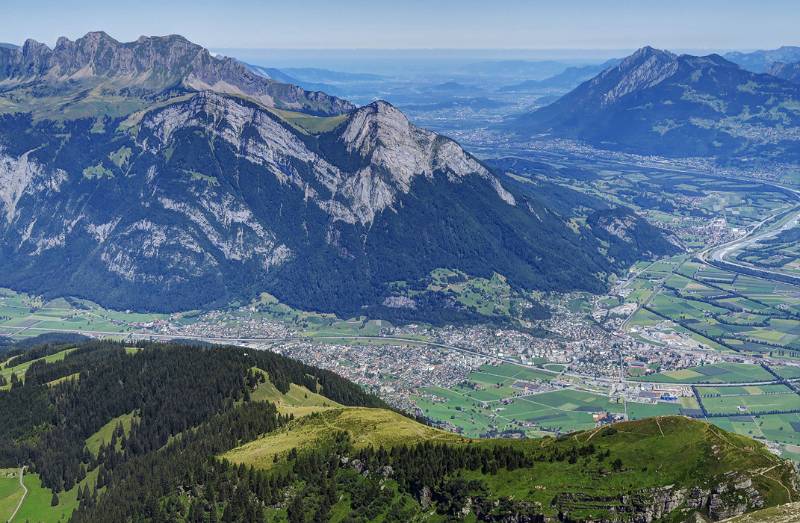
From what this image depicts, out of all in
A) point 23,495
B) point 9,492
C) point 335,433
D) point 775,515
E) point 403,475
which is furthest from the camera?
point 9,492

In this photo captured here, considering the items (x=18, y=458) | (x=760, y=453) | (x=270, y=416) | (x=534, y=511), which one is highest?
(x=760, y=453)

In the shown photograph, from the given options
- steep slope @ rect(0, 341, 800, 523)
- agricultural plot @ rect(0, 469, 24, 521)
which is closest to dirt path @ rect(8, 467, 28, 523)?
agricultural plot @ rect(0, 469, 24, 521)

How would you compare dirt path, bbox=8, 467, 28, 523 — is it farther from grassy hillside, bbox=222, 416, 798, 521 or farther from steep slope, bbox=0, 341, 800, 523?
grassy hillside, bbox=222, 416, 798, 521

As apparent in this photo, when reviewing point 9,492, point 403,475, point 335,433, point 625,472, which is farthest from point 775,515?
point 9,492

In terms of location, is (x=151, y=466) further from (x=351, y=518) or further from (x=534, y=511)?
(x=534, y=511)

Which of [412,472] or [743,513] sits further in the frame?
[412,472]

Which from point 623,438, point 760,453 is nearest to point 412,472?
point 623,438

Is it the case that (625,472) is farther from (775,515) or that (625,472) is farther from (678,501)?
(775,515)

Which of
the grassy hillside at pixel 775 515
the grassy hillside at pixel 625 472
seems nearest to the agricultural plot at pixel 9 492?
the grassy hillside at pixel 625 472

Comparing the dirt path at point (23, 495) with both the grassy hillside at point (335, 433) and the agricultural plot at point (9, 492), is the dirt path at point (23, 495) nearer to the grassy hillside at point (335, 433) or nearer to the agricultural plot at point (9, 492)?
the agricultural plot at point (9, 492)

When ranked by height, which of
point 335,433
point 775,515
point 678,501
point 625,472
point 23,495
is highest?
point 775,515

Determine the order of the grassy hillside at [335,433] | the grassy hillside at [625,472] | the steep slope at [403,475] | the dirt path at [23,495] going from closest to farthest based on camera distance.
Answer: the grassy hillside at [625,472]
the steep slope at [403,475]
the grassy hillside at [335,433]
the dirt path at [23,495]
